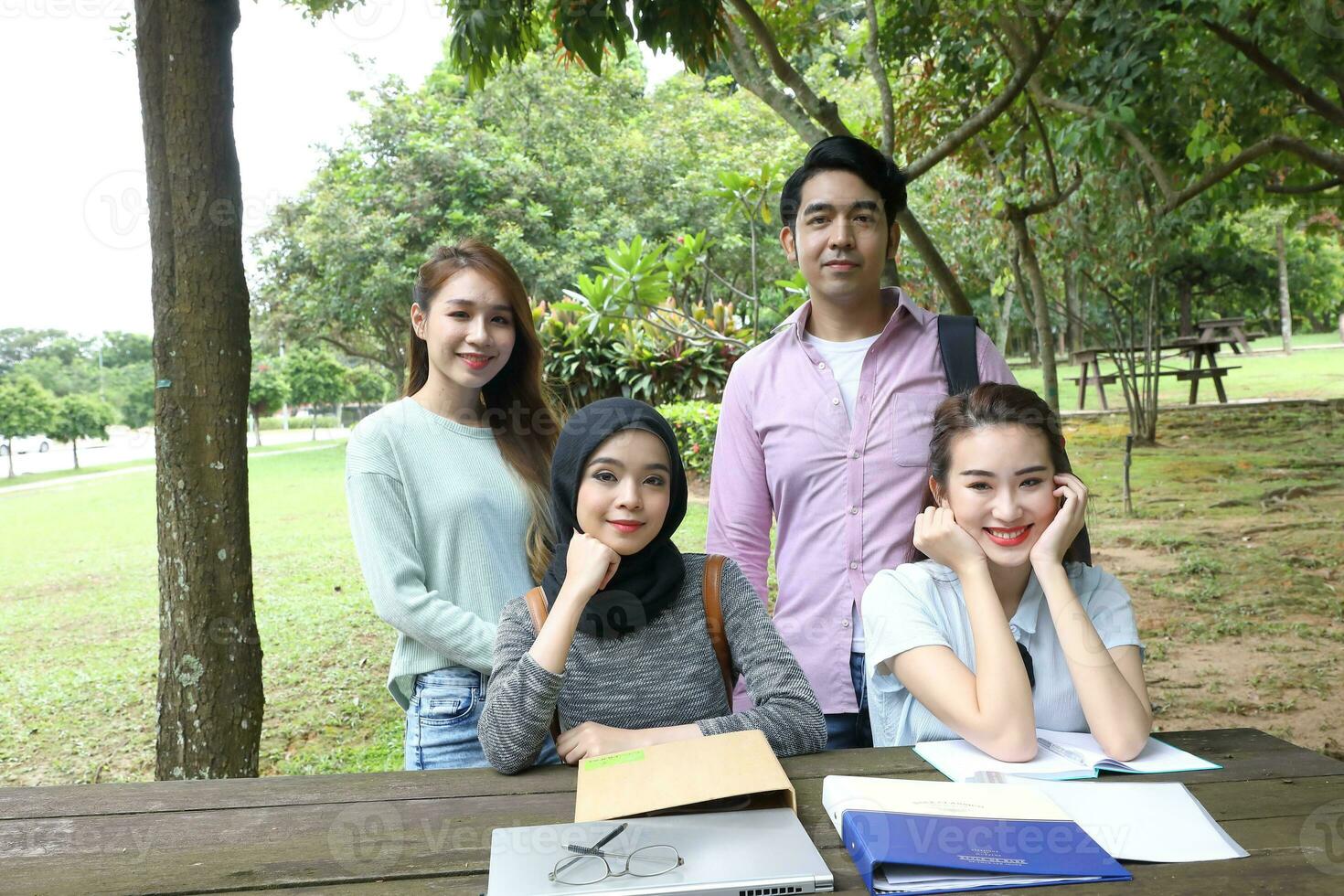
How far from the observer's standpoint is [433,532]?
6.08ft

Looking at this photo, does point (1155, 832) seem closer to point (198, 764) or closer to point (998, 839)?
point (998, 839)

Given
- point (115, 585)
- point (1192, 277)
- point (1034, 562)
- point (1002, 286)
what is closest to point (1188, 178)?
point (1002, 286)

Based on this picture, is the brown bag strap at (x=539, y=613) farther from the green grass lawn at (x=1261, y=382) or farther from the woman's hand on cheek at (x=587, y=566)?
the green grass lawn at (x=1261, y=382)

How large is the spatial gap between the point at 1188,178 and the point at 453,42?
19.7ft

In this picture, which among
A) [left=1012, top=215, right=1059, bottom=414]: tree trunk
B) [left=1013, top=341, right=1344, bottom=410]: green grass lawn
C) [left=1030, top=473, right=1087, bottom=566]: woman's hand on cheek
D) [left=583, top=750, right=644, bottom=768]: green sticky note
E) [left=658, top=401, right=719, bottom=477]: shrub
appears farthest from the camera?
[left=1013, top=341, right=1344, bottom=410]: green grass lawn

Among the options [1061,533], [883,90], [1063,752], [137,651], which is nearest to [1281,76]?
[883,90]

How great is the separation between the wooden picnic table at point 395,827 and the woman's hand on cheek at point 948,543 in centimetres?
30

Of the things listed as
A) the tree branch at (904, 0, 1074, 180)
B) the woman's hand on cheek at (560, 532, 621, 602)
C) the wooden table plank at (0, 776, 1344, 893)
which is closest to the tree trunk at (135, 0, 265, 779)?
the wooden table plank at (0, 776, 1344, 893)

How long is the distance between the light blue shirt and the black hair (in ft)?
2.51

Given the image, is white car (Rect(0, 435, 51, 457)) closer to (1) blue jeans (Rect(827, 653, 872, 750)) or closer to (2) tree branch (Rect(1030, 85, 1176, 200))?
(2) tree branch (Rect(1030, 85, 1176, 200))

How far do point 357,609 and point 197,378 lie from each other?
434 cm

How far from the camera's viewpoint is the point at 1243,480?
309 inches

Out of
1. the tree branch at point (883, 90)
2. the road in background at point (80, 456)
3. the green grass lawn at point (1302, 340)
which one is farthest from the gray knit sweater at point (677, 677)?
the green grass lawn at point (1302, 340)

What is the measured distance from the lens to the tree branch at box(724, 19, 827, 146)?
136 inches
